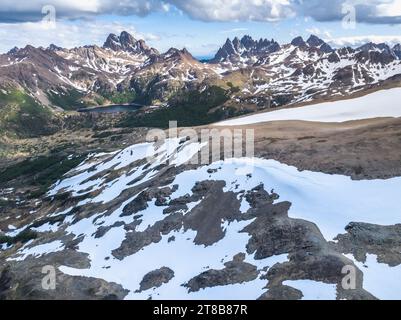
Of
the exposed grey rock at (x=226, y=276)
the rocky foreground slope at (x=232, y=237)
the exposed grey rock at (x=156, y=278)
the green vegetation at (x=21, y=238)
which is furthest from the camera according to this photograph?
the green vegetation at (x=21, y=238)

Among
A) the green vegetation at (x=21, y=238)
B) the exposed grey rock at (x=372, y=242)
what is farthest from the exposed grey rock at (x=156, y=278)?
the green vegetation at (x=21, y=238)

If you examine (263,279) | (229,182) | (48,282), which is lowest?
(48,282)

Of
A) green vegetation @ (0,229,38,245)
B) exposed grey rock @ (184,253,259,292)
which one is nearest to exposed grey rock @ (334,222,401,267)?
exposed grey rock @ (184,253,259,292)

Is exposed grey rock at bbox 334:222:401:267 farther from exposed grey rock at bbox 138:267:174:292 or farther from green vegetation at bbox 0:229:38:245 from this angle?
green vegetation at bbox 0:229:38:245

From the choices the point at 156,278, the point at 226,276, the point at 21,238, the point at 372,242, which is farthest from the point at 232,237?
the point at 21,238

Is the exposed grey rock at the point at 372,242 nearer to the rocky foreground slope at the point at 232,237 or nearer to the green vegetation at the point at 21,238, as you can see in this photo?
the rocky foreground slope at the point at 232,237

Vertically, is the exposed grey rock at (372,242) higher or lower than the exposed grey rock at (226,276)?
higher

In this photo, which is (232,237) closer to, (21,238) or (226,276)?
(226,276)
